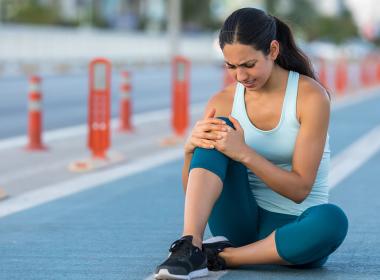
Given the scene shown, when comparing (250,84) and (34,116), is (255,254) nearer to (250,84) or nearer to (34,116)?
(250,84)

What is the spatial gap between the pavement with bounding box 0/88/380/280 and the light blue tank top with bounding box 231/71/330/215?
1.15 ft

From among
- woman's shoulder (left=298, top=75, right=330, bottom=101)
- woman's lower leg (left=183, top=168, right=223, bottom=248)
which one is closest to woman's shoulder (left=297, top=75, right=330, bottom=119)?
woman's shoulder (left=298, top=75, right=330, bottom=101)

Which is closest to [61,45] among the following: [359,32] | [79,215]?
[79,215]

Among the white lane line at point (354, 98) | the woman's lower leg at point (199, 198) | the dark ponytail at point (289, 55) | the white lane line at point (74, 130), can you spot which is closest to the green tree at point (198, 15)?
the white lane line at point (354, 98)

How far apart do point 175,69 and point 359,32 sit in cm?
14781

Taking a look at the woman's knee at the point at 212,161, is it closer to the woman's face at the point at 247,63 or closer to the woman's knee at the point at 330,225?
the woman's face at the point at 247,63

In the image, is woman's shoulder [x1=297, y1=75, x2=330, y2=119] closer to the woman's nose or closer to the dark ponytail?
the dark ponytail

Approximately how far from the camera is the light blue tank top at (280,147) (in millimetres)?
6426

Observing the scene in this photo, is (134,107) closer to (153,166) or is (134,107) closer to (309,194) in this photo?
(153,166)

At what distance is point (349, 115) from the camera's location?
23.4 meters

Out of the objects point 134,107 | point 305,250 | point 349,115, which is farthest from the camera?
point 134,107

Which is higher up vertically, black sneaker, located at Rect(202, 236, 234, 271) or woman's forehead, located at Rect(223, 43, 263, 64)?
woman's forehead, located at Rect(223, 43, 263, 64)

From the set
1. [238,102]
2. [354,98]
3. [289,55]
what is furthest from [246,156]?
[354,98]

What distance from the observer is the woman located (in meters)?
6.14
